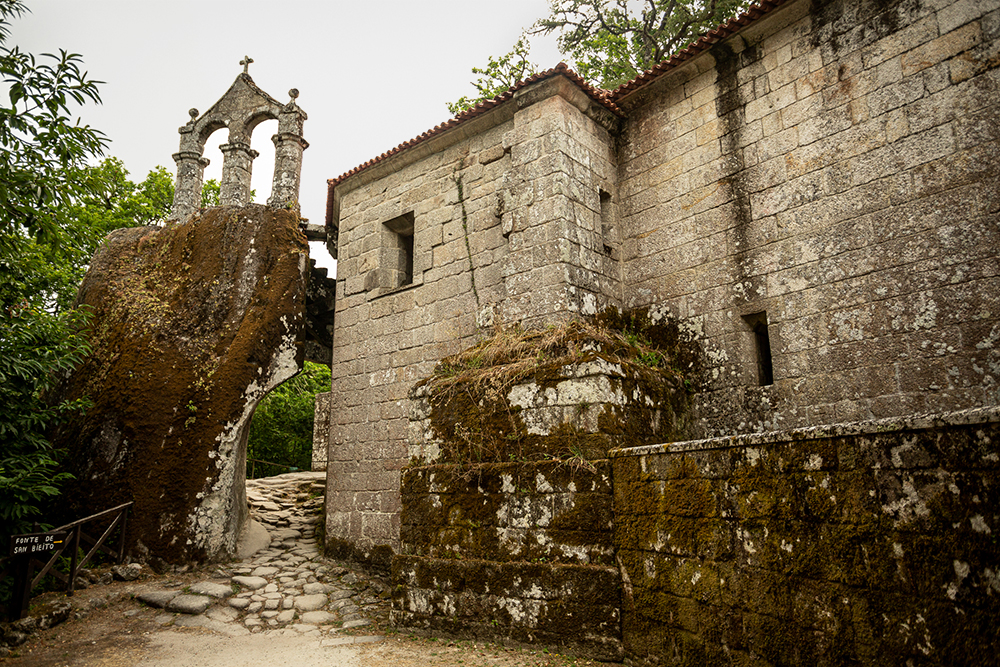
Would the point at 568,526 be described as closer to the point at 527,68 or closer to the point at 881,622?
the point at 881,622

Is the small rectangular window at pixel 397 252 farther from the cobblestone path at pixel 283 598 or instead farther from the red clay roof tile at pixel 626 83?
the cobblestone path at pixel 283 598

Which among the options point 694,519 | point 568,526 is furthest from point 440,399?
point 694,519

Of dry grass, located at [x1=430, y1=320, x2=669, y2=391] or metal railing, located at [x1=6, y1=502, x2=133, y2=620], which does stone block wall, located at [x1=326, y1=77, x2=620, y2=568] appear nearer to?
dry grass, located at [x1=430, y1=320, x2=669, y2=391]

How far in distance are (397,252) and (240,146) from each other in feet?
10.4

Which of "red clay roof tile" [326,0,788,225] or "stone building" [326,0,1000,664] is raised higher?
"red clay roof tile" [326,0,788,225]

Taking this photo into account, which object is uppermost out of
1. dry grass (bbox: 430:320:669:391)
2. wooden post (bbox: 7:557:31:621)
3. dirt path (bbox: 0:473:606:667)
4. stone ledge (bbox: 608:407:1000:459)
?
dry grass (bbox: 430:320:669:391)

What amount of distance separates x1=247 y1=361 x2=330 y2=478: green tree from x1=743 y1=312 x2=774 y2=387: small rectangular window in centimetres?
1395

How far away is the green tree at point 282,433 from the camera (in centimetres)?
1691

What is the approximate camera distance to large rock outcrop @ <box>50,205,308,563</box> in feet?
22.9

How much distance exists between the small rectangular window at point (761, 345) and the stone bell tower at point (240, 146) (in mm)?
6627

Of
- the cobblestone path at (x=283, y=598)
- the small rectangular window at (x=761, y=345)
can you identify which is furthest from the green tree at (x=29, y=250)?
the small rectangular window at (x=761, y=345)

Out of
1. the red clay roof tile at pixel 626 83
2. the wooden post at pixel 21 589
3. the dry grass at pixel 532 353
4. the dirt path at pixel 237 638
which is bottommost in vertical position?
the dirt path at pixel 237 638

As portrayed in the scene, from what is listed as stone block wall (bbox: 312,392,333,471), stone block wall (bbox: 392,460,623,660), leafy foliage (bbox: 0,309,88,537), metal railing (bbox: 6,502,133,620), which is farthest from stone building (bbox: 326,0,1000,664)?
stone block wall (bbox: 312,392,333,471)

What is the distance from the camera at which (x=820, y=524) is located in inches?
108
